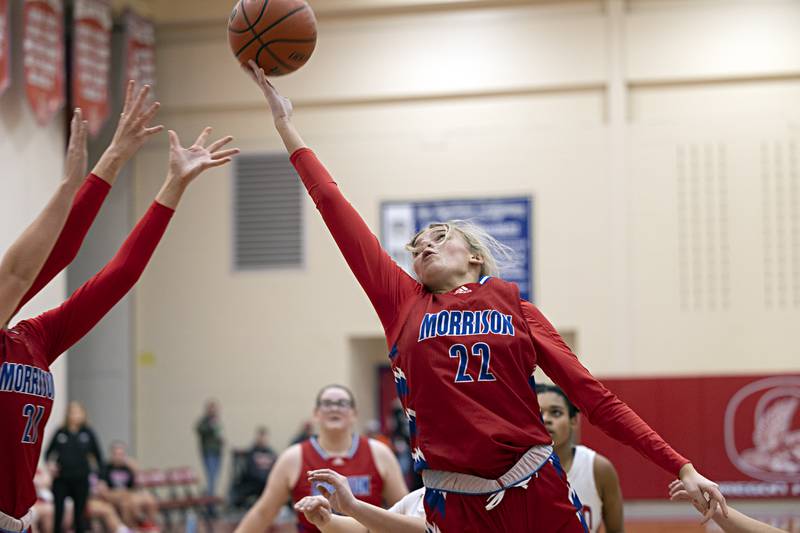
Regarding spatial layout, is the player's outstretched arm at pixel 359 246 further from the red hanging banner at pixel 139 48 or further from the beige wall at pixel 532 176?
the red hanging banner at pixel 139 48

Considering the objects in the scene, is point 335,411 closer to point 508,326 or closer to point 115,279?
point 115,279

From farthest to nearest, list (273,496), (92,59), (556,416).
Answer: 1. (92,59)
2. (273,496)
3. (556,416)

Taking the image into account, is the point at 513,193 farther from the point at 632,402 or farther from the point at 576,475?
the point at 576,475

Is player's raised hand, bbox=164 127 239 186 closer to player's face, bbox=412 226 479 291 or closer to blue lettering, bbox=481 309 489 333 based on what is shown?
player's face, bbox=412 226 479 291

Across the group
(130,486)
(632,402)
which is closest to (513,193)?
(632,402)

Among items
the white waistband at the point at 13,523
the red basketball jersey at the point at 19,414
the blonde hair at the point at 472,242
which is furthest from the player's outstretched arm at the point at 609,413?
the white waistband at the point at 13,523

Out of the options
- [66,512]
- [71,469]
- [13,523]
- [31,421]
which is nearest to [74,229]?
[31,421]

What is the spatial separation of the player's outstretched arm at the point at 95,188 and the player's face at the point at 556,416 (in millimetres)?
2162

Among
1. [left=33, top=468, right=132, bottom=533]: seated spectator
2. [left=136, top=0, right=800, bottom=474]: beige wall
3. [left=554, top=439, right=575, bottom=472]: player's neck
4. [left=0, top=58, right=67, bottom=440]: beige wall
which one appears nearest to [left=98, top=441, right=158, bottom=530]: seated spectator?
[left=33, top=468, right=132, bottom=533]: seated spectator

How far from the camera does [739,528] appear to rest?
3.40 m

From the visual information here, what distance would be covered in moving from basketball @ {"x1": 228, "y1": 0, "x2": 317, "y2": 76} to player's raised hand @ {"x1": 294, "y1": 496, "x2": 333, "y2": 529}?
168 centimetres

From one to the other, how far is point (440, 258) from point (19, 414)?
1385mm

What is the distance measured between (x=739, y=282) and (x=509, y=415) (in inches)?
538

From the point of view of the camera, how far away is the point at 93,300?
11.8 feet
